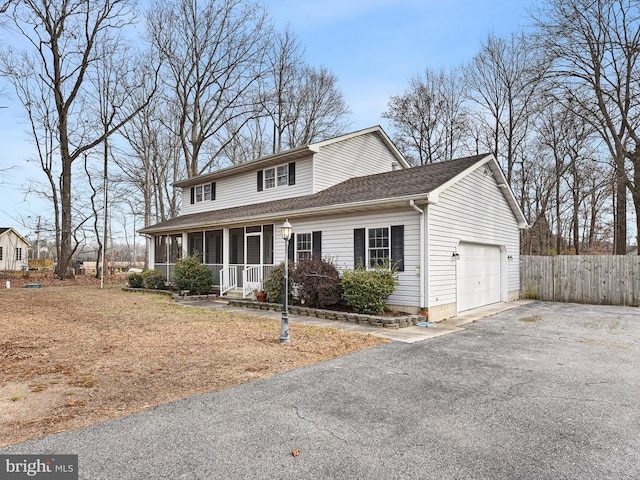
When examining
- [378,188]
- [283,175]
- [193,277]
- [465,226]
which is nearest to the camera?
[465,226]

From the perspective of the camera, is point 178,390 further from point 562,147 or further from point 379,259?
point 562,147

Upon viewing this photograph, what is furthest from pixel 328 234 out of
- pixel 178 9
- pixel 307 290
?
pixel 178 9

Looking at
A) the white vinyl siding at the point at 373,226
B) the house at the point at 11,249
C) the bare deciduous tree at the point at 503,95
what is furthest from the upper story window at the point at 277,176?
the house at the point at 11,249

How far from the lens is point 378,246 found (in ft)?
33.1

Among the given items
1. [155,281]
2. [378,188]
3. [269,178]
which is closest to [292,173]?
[269,178]

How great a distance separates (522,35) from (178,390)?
2166 cm

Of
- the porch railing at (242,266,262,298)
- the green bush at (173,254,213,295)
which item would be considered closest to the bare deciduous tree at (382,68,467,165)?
the porch railing at (242,266,262,298)

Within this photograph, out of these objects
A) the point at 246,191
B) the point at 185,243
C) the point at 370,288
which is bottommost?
the point at 370,288

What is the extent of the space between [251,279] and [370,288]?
5.78m

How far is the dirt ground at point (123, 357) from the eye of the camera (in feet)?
13.0

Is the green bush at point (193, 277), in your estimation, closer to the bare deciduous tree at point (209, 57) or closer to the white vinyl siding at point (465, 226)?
the white vinyl siding at point (465, 226)

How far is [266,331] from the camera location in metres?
8.11

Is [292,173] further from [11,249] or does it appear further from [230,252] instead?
[11,249]

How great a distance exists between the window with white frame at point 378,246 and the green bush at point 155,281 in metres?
11.1
